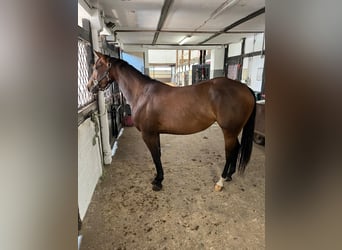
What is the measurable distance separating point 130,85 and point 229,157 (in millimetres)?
1404

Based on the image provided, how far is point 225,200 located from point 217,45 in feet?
18.7

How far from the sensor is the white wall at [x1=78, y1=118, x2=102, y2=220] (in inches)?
78.0

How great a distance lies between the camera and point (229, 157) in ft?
8.43

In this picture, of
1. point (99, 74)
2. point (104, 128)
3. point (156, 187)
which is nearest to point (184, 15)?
point (99, 74)

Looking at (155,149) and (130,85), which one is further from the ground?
(130,85)

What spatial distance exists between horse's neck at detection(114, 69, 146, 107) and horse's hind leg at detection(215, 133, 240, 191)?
1.07 meters

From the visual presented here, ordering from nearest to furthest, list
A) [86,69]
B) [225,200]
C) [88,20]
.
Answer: [225,200] < [88,20] < [86,69]

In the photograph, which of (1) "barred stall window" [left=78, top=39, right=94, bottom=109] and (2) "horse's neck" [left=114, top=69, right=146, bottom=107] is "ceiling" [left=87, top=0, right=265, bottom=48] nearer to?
(1) "barred stall window" [left=78, top=39, right=94, bottom=109]

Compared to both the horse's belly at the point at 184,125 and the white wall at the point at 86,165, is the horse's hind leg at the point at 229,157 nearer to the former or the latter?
the horse's belly at the point at 184,125

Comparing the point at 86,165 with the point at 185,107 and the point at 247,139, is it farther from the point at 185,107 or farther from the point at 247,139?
the point at 247,139

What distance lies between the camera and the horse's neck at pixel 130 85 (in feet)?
8.69
